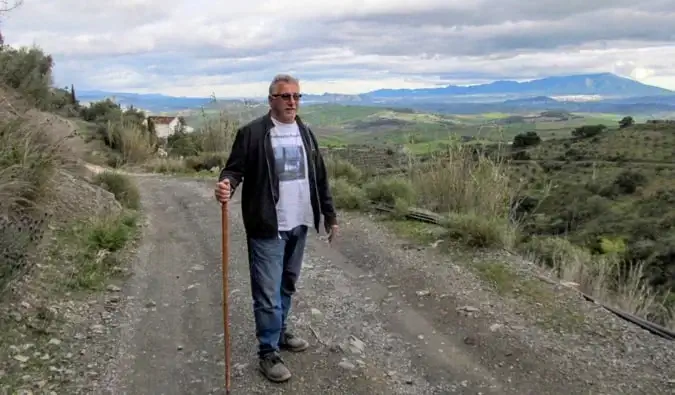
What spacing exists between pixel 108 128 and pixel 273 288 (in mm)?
21057

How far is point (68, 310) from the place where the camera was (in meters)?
5.97

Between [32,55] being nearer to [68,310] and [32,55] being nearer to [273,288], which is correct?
[68,310]

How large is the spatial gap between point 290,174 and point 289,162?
3.2 inches

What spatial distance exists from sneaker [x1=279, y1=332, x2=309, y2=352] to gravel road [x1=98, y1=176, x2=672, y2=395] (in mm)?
69

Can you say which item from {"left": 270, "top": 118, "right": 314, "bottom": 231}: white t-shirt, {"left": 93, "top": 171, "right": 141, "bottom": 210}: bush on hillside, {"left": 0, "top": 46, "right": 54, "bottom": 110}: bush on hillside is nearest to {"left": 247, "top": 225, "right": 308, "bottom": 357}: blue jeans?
{"left": 270, "top": 118, "right": 314, "bottom": 231}: white t-shirt

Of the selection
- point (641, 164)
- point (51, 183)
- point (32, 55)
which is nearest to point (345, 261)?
point (51, 183)

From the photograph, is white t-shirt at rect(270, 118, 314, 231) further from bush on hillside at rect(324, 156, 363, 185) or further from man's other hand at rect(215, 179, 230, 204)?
bush on hillside at rect(324, 156, 363, 185)

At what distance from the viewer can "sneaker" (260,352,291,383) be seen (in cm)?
466

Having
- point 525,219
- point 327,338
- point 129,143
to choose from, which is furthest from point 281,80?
point 129,143

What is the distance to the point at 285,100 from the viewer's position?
458cm

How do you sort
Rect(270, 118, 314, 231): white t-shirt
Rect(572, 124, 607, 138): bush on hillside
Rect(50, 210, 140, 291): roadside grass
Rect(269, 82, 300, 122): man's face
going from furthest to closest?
Rect(572, 124, 607, 138): bush on hillside → Rect(50, 210, 140, 291): roadside grass → Rect(270, 118, 314, 231): white t-shirt → Rect(269, 82, 300, 122): man's face

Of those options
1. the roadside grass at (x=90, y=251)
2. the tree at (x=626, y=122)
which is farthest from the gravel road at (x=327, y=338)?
the tree at (x=626, y=122)

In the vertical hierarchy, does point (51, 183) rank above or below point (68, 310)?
above

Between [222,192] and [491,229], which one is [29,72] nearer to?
[491,229]
